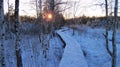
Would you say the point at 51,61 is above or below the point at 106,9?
below

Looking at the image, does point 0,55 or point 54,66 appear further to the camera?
point 54,66

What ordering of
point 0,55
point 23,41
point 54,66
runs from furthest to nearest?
point 23,41, point 54,66, point 0,55

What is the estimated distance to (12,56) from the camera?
16.5m

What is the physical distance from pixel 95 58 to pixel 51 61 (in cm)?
426

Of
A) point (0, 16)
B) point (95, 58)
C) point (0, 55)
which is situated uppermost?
point (0, 16)

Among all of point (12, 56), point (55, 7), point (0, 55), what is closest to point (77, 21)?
point (55, 7)

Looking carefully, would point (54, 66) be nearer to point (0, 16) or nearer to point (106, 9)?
point (0, 16)

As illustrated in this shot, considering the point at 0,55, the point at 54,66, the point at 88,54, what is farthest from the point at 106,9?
the point at 0,55

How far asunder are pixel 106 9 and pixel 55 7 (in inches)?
330

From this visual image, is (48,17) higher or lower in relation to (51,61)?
higher

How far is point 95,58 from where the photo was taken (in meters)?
18.7

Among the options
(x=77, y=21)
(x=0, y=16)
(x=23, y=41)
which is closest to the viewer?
(x=0, y=16)

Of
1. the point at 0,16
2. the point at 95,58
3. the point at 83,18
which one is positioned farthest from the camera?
the point at 83,18

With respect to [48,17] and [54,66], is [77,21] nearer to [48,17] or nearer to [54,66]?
[48,17]
